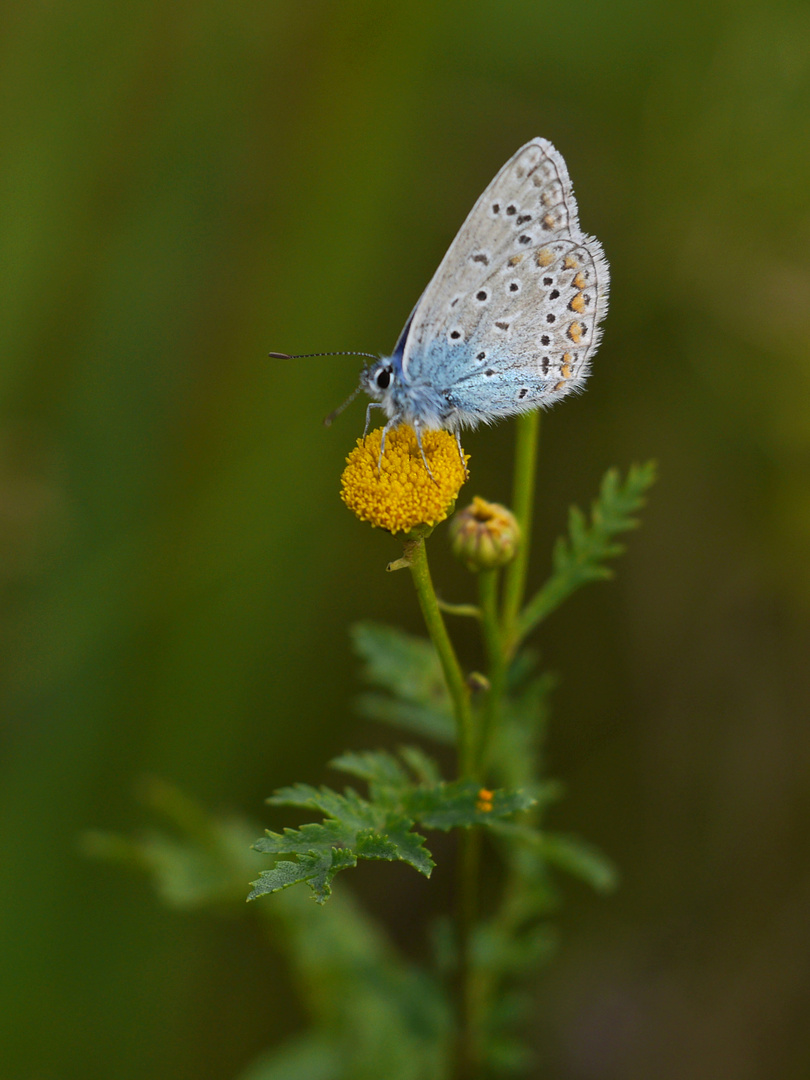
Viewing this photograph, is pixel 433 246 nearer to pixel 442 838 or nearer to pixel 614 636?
pixel 614 636

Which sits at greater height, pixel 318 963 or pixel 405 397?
pixel 405 397

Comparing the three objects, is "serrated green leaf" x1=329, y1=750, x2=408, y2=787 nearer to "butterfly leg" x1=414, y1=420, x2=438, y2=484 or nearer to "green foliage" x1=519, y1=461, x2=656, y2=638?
"green foliage" x1=519, y1=461, x2=656, y2=638

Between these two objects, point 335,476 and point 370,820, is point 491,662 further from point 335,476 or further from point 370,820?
point 335,476

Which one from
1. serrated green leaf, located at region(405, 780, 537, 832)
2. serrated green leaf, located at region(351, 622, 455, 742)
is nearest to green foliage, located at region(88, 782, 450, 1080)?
serrated green leaf, located at region(351, 622, 455, 742)

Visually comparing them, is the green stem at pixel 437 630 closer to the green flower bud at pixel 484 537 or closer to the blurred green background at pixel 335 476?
the green flower bud at pixel 484 537

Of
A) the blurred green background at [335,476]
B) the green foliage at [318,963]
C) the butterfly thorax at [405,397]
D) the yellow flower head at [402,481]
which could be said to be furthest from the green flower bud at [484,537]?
the blurred green background at [335,476]

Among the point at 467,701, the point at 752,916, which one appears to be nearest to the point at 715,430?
the point at 752,916

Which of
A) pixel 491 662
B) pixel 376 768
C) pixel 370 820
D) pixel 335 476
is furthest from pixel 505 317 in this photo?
pixel 335 476
